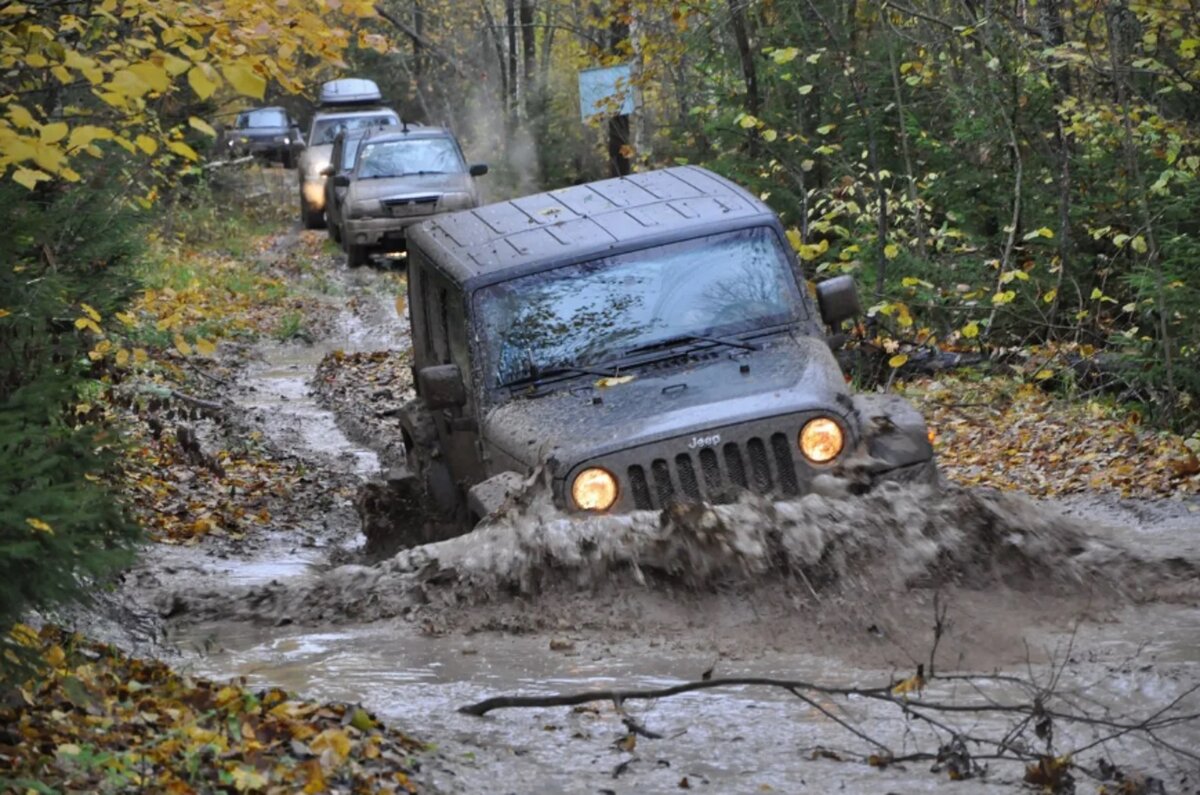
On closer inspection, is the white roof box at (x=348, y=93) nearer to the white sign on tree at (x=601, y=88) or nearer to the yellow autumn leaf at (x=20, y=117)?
the white sign on tree at (x=601, y=88)

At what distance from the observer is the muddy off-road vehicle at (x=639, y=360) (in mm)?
6297

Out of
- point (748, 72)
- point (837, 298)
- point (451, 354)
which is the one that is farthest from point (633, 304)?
point (748, 72)

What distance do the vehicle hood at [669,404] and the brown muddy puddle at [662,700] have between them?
2.57ft

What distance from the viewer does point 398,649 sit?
632cm

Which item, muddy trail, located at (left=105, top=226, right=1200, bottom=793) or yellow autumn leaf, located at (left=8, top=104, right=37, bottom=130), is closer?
muddy trail, located at (left=105, top=226, right=1200, bottom=793)

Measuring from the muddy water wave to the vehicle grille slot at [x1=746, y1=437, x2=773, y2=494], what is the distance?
0.41ft

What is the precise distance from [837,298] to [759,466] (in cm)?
114

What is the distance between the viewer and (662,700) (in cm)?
550

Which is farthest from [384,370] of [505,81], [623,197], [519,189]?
[505,81]

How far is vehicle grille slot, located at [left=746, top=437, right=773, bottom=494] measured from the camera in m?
6.32

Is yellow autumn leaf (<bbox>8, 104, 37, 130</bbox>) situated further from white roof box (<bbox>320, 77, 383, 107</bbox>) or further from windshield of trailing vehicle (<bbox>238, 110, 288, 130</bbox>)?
windshield of trailing vehicle (<bbox>238, 110, 288, 130</bbox>)

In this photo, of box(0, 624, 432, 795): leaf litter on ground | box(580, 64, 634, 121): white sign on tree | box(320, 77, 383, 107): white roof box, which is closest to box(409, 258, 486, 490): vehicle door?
box(0, 624, 432, 795): leaf litter on ground

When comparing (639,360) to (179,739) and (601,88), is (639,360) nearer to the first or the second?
(179,739)

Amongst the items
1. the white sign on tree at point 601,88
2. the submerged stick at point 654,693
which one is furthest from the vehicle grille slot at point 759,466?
the white sign on tree at point 601,88
